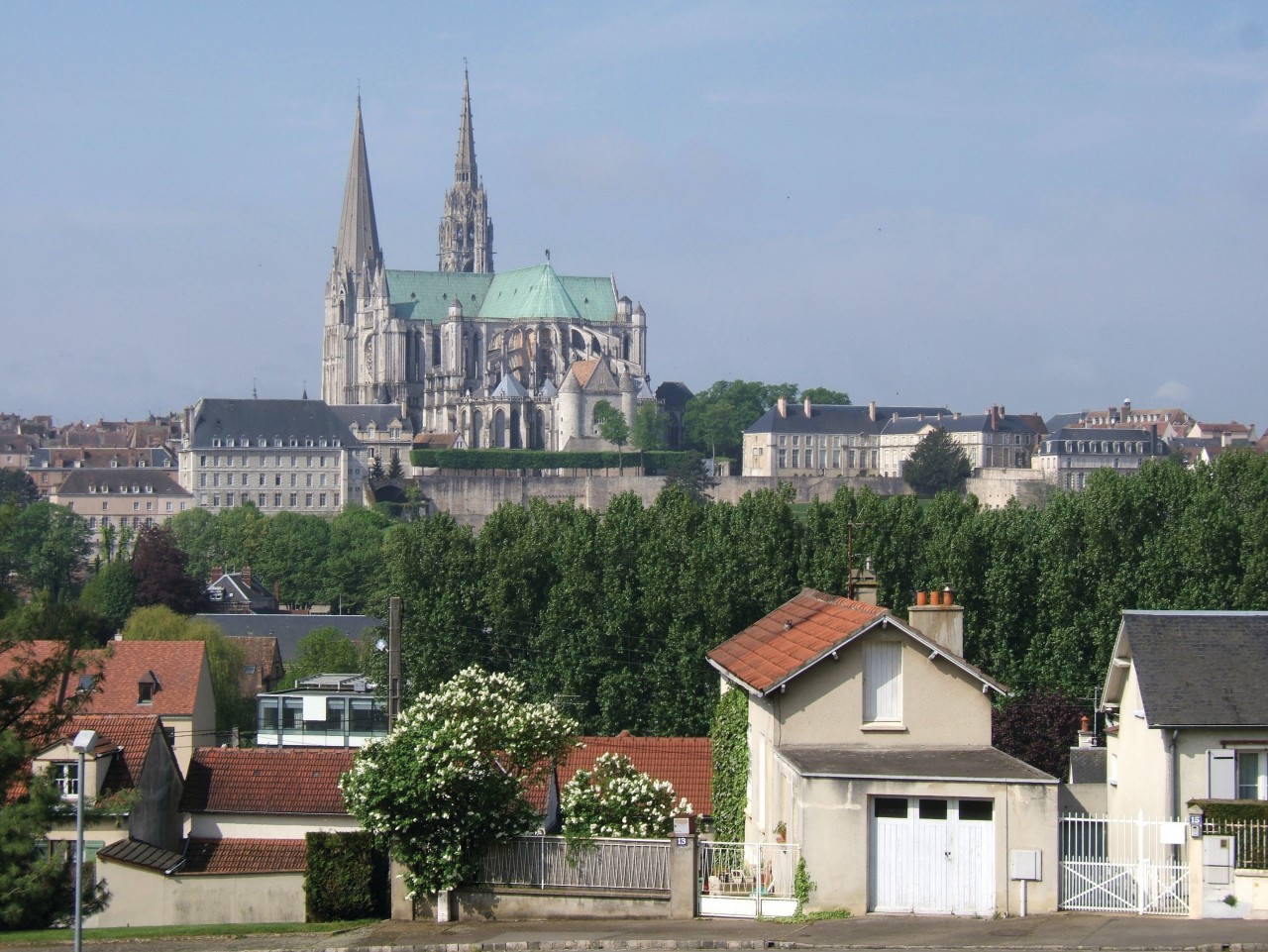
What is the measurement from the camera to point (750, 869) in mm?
18531

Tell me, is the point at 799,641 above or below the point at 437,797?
above

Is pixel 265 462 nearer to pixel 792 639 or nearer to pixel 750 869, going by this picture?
pixel 792 639

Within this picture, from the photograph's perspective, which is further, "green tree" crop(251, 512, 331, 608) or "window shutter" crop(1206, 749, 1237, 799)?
"green tree" crop(251, 512, 331, 608)

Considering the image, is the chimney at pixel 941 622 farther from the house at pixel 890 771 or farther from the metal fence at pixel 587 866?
the metal fence at pixel 587 866

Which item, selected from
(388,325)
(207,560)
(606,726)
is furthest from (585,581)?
(388,325)

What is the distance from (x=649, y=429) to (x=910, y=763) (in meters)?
137

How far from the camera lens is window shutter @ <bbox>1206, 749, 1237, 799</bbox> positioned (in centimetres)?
1898

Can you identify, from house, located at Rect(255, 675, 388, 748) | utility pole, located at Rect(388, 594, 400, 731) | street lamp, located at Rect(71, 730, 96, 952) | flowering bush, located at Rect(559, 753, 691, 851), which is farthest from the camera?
house, located at Rect(255, 675, 388, 748)

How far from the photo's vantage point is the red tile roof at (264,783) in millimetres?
28047

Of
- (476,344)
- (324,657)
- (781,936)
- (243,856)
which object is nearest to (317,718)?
(243,856)

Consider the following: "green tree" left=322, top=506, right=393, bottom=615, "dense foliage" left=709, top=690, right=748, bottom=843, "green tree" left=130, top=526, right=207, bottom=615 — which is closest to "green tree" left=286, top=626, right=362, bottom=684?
"green tree" left=130, top=526, right=207, bottom=615

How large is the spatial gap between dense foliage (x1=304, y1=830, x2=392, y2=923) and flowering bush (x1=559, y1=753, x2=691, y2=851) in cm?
211

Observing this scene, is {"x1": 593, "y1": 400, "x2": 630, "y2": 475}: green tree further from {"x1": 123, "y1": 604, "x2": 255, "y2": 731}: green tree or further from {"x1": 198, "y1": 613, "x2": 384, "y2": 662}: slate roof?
{"x1": 123, "y1": 604, "x2": 255, "y2": 731}: green tree

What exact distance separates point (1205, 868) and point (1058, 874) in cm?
129
